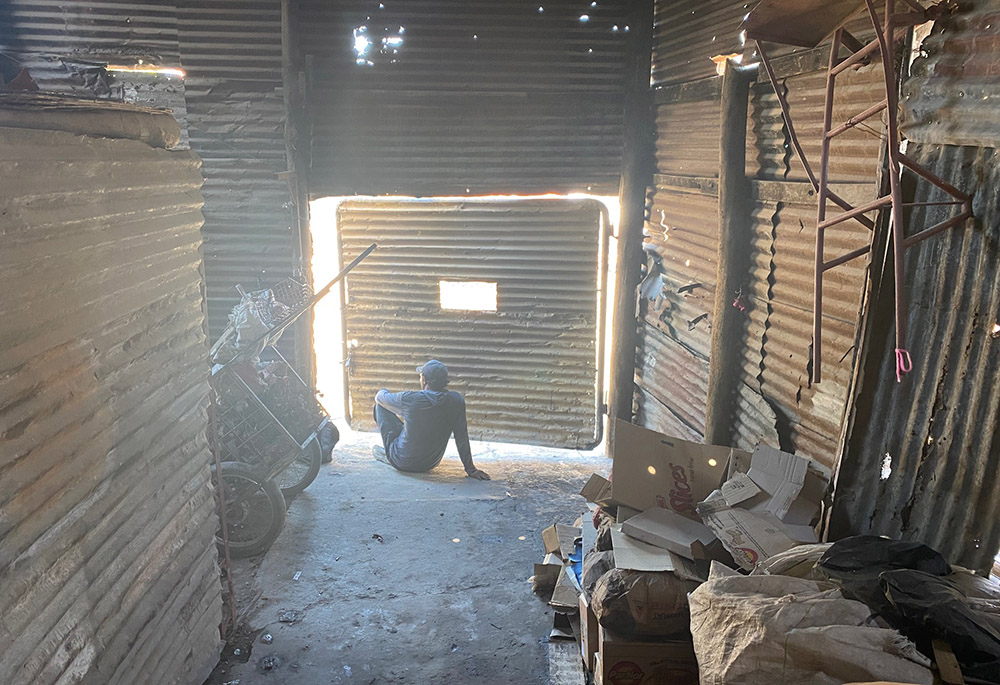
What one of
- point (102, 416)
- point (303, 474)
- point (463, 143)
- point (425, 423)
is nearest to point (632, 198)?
point (463, 143)

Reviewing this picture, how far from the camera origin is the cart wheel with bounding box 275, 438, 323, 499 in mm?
6312

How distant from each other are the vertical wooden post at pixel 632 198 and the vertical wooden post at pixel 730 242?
1.53 metres

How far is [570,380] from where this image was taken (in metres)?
7.75

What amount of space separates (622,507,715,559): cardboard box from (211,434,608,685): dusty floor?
1.10 metres

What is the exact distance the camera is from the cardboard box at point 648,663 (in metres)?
3.42

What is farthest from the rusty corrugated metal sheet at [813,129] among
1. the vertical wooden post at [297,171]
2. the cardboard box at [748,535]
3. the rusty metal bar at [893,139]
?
the vertical wooden post at [297,171]

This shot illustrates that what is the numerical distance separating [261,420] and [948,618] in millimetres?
5080

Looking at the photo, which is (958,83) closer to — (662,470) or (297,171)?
(662,470)

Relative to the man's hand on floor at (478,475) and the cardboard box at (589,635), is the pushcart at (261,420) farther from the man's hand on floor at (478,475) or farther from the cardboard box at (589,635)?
the cardboard box at (589,635)

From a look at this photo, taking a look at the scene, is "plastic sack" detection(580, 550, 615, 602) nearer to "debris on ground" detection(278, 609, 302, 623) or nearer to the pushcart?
"debris on ground" detection(278, 609, 302, 623)

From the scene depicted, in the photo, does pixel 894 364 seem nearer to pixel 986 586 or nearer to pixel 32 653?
pixel 986 586

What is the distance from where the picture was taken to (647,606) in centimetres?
347

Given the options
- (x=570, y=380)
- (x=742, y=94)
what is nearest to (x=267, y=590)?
(x=570, y=380)

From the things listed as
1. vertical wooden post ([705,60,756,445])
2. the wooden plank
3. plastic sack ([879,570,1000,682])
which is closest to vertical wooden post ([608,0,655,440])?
vertical wooden post ([705,60,756,445])
